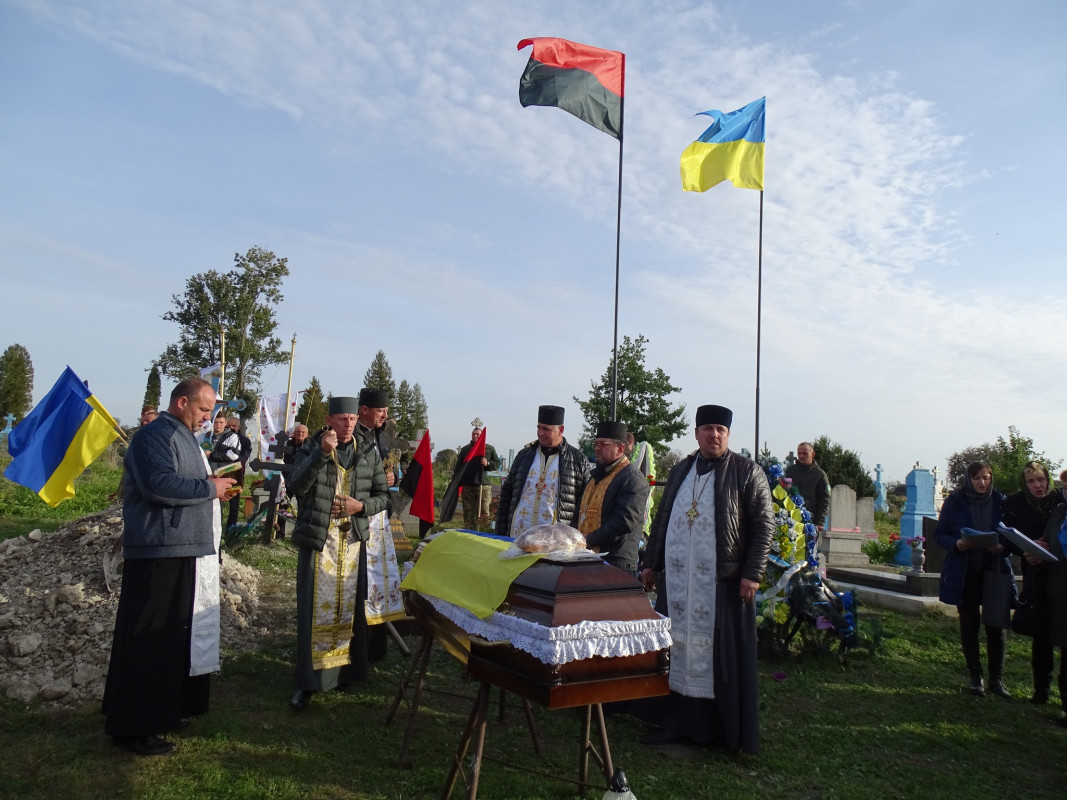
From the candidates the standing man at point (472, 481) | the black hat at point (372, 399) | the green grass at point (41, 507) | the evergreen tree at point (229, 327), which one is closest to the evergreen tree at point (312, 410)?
the evergreen tree at point (229, 327)

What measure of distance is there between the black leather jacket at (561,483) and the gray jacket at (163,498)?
2.31 m

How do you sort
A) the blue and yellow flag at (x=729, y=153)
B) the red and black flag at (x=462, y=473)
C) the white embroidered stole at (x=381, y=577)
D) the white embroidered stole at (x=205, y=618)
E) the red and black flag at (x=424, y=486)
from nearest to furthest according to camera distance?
the white embroidered stole at (x=205, y=618) → the white embroidered stole at (x=381, y=577) → the red and black flag at (x=424, y=486) → the red and black flag at (x=462, y=473) → the blue and yellow flag at (x=729, y=153)

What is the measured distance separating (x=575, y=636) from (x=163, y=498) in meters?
2.43

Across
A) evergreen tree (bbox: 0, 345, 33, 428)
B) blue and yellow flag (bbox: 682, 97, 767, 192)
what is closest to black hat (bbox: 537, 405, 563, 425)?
blue and yellow flag (bbox: 682, 97, 767, 192)

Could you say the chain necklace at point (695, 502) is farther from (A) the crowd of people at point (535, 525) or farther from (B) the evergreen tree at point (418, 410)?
(B) the evergreen tree at point (418, 410)

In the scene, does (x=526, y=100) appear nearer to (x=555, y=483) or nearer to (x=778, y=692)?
(x=555, y=483)

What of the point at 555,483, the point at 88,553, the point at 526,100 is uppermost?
the point at 526,100

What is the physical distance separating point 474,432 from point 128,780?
26.5 ft

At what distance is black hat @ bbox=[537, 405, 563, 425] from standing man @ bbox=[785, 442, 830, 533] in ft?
13.4

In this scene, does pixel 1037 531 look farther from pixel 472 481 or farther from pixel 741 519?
pixel 472 481

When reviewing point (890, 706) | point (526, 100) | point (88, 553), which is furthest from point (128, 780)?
point (526, 100)

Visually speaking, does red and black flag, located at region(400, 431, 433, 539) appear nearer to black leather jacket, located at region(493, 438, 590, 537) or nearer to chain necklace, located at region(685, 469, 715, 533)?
black leather jacket, located at region(493, 438, 590, 537)

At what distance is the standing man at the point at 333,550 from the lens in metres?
4.75

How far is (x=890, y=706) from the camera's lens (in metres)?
5.41
